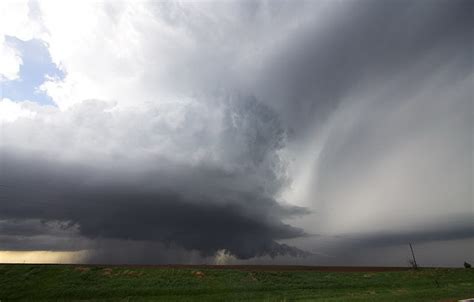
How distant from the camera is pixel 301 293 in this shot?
64688 millimetres

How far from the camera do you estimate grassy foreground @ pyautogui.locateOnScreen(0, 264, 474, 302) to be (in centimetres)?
5944

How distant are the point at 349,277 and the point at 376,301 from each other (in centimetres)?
3752

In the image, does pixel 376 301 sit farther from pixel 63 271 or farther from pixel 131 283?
pixel 63 271

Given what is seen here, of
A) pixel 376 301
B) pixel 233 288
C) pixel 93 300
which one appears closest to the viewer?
pixel 376 301

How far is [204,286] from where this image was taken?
6988 cm

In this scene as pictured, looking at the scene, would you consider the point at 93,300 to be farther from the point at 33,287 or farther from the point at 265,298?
the point at 265,298

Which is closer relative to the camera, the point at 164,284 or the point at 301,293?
the point at 301,293

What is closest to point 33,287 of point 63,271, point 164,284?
point 63,271

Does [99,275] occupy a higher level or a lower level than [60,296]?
higher

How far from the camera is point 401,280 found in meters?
85.1

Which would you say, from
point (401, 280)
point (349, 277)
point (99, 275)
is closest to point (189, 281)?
point (99, 275)

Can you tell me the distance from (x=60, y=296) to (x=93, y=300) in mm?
8142

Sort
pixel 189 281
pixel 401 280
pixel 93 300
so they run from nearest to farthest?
pixel 93 300
pixel 189 281
pixel 401 280

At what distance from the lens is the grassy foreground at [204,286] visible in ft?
195
